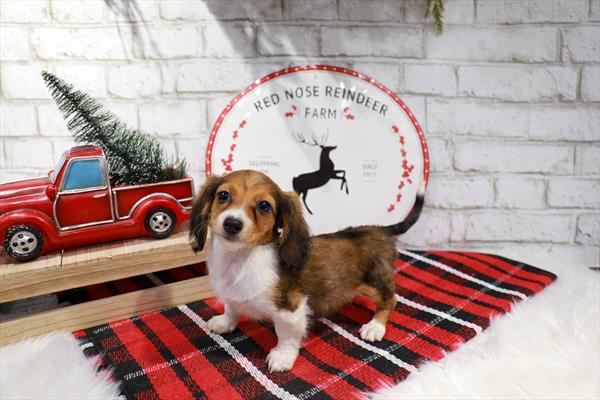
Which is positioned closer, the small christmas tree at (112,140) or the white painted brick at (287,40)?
the small christmas tree at (112,140)

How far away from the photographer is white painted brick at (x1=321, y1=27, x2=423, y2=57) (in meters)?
1.53

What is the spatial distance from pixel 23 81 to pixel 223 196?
39.7 inches

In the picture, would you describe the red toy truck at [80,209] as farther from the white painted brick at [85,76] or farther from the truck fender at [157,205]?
the white painted brick at [85,76]

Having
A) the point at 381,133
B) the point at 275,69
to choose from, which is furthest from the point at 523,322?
the point at 275,69

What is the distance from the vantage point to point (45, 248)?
3.64 ft

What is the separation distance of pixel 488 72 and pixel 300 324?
109cm

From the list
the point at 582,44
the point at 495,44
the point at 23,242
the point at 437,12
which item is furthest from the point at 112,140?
the point at 582,44

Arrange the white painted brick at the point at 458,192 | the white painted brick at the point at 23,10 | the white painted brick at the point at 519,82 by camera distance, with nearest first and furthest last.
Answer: the white painted brick at the point at 23,10, the white painted brick at the point at 519,82, the white painted brick at the point at 458,192

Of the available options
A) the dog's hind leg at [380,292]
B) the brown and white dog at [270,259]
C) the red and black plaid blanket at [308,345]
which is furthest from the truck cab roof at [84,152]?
the dog's hind leg at [380,292]

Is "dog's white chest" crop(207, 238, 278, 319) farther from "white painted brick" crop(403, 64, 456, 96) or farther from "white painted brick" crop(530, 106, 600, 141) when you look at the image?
"white painted brick" crop(530, 106, 600, 141)

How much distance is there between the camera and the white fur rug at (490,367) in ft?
3.00

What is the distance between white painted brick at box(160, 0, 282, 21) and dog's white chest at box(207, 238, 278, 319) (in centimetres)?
85

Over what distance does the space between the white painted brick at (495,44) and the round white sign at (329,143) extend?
9.4 inches

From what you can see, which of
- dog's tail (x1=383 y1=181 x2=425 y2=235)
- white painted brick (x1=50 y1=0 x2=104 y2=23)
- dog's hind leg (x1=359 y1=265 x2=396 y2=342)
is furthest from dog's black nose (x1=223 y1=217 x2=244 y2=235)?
white painted brick (x1=50 y1=0 x2=104 y2=23)
